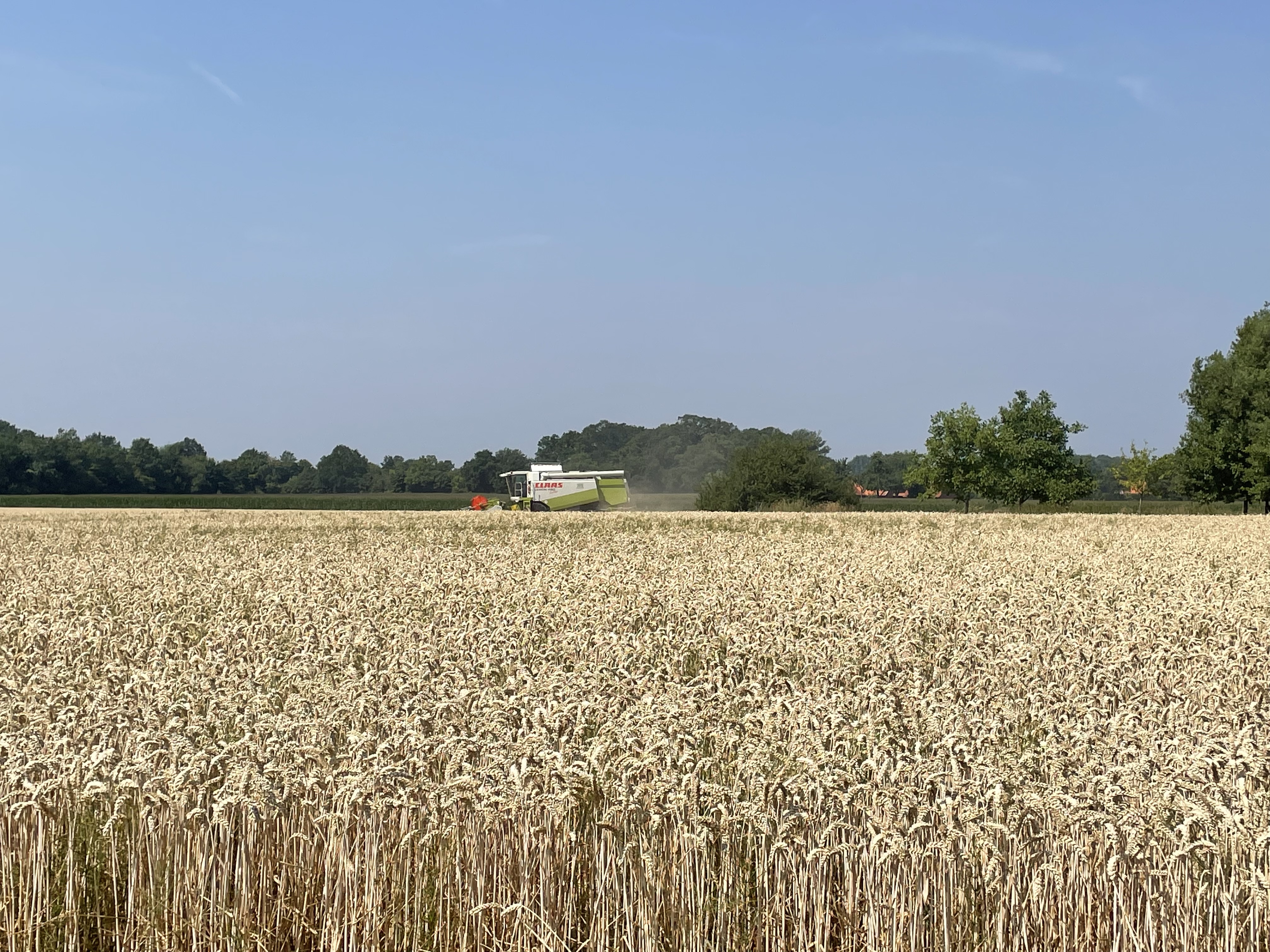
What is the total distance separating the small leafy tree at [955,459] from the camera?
275 ft

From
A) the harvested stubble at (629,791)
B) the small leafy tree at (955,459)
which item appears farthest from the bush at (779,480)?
the harvested stubble at (629,791)

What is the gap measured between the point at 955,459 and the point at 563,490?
109 feet

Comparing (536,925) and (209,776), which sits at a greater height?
(209,776)

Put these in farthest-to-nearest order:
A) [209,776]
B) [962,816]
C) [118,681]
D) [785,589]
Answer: [785,589] < [118,681] < [209,776] < [962,816]

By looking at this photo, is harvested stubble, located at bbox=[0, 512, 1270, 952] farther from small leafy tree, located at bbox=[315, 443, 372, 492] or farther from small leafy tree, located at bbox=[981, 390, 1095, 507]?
small leafy tree, located at bbox=[315, 443, 372, 492]

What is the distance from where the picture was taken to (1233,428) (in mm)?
66500

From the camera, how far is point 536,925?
5184mm

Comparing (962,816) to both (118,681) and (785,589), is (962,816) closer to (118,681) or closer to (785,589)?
(118,681)

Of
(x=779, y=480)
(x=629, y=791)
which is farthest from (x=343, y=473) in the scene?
(x=629, y=791)

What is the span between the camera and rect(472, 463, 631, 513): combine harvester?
6569cm

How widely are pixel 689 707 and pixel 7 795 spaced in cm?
364

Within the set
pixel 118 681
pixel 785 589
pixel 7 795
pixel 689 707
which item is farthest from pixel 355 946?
pixel 785 589

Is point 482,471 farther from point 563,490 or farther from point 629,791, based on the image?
point 629,791

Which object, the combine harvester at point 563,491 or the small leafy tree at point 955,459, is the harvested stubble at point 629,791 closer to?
the combine harvester at point 563,491
